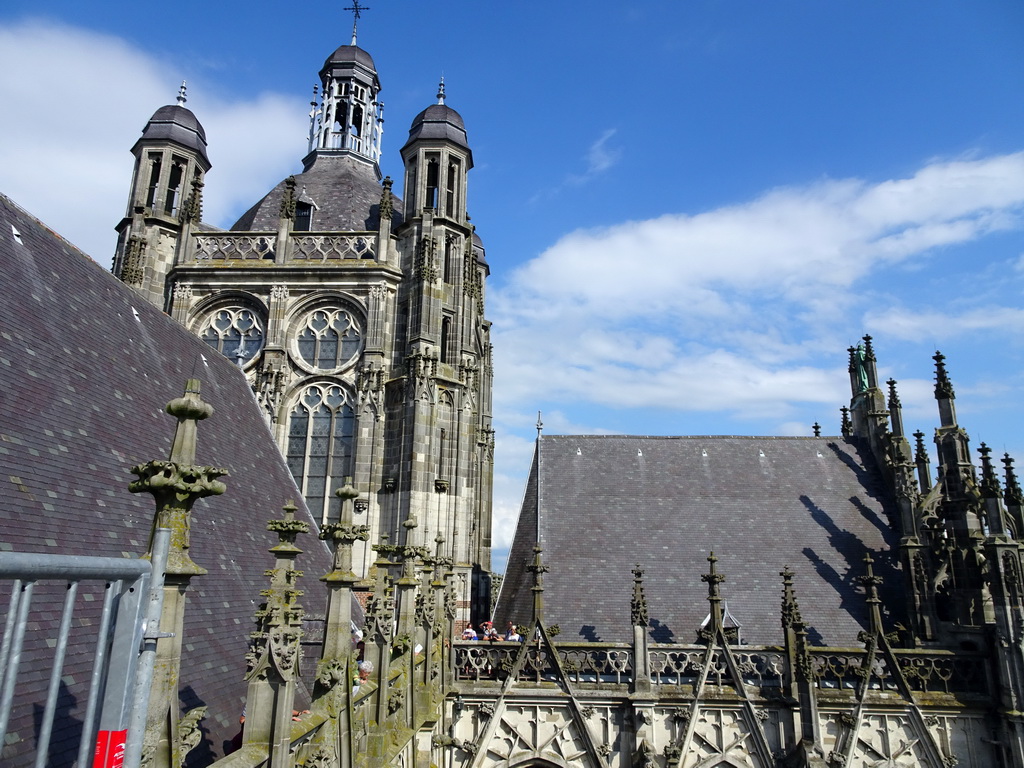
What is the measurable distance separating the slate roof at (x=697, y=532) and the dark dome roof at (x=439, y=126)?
8812mm

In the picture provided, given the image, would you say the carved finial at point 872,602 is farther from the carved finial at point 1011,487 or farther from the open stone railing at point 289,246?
the open stone railing at point 289,246

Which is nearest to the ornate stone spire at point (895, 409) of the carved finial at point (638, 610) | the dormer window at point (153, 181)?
the carved finial at point (638, 610)

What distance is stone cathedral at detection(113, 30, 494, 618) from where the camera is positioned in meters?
15.5

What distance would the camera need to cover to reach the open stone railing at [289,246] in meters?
17.7

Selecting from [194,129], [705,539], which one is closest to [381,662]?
[705,539]

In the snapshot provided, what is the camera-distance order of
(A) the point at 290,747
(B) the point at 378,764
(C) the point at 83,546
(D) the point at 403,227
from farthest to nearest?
1. (D) the point at 403,227
2. (B) the point at 378,764
3. (C) the point at 83,546
4. (A) the point at 290,747

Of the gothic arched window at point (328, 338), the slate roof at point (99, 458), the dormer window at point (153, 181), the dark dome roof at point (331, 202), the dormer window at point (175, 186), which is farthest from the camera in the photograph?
the dark dome roof at point (331, 202)

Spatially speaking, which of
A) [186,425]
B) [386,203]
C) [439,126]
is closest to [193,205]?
[386,203]

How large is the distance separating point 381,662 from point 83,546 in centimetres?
323

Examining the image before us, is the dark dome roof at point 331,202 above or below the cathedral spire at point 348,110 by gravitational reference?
below

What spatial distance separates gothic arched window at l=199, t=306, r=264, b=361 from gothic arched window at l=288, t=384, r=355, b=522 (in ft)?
6.61

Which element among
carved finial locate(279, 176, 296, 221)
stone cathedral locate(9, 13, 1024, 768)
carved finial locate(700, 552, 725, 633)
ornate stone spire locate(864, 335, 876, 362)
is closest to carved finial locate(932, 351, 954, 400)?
stone cathedral locate(9, 13, 1024, 768)

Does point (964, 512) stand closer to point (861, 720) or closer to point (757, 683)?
point (861, 720)

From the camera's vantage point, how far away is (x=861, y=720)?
12773mm
